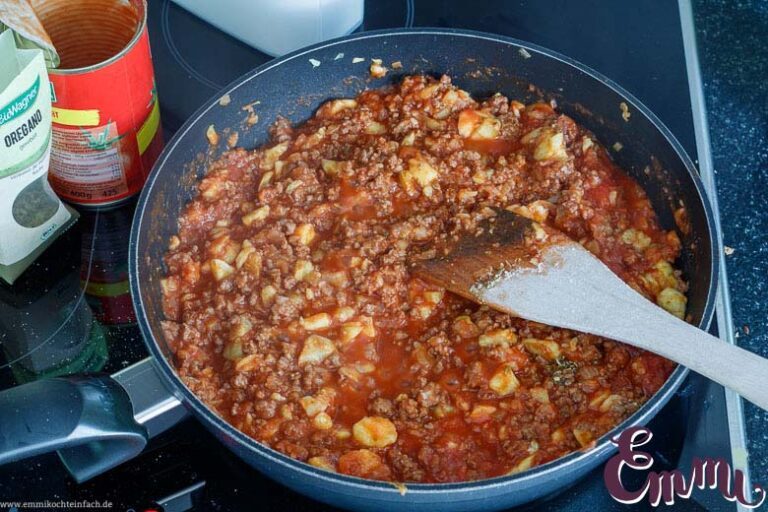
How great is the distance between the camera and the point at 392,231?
6.06 feet

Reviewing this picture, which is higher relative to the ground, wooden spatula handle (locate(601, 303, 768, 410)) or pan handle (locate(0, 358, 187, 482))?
wooden spatula handle (locate(601, 303, 768, 410))

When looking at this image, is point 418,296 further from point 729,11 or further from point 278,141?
point 729,11

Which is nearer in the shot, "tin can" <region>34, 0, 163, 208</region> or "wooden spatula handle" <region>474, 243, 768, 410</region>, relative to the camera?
"wooden spatula handle" <region>474, 243, 768, 410</region>

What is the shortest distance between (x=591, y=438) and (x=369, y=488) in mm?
445

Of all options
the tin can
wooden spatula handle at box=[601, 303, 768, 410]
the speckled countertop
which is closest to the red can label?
the tin can

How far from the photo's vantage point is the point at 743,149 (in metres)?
2.07

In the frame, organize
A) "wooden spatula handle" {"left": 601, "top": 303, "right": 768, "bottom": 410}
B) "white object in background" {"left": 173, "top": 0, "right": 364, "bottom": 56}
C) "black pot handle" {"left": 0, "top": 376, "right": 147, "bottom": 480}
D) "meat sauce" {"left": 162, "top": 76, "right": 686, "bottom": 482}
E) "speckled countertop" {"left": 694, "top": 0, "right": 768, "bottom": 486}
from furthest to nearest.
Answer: "white object in background" {"left": 173, "top": 0, "right": 364, "bottom": 56} → "speckled countertop" {"left": 694, "top": 0, "right": 768, "bottom": 486} → "meat sauce" {"left": 162, "top": 76, "right": 686, "bottom": 482} → "wooden spatula handle" {"left": 601, "top": 303, "right": 768, "bottom": 410} → "black pot handle" {"left": 0, "top": 376, "right": 147, "bottom": 480}

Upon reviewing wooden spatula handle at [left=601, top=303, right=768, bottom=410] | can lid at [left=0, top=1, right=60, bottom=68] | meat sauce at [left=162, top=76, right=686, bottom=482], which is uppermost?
can lid at [left=0, top=1, right=60, bottom=68]

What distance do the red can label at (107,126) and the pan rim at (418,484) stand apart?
89 millimetres

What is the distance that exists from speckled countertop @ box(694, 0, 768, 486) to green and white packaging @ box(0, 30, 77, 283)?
1375 mm

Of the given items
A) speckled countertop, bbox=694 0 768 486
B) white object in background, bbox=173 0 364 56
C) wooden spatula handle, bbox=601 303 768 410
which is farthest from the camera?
white object in background, bbox=173 0 364 56

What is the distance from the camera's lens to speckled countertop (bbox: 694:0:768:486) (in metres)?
1.83

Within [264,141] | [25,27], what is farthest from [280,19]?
[25,27]

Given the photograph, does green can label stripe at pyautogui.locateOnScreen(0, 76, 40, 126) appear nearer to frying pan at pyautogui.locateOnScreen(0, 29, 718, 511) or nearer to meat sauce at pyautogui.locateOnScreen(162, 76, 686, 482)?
frying pan at pyautogui.locateOnScreen(0, 29, 718, 511)
